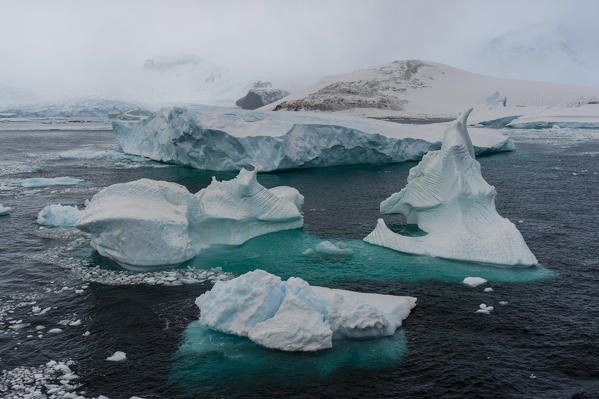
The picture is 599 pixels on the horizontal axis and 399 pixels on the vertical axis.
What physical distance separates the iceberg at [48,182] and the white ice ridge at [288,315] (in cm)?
1442

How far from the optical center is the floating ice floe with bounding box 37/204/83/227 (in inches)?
578

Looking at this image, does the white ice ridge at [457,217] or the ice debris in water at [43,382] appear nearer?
the ice debris in water at [43,382]

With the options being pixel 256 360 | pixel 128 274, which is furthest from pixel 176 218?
pixel 256 360

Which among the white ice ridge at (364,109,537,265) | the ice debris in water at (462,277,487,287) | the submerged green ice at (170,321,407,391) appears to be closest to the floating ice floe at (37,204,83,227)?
the submerged green ice at (170,321,407,391)

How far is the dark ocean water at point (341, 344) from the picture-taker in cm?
702

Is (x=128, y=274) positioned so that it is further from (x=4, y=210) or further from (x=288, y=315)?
(x=4, y=210)

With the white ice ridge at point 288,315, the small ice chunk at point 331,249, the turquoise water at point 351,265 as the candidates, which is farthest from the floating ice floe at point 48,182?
the white ice ridge at point 288,315

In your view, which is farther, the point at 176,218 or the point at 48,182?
the point at 48,182

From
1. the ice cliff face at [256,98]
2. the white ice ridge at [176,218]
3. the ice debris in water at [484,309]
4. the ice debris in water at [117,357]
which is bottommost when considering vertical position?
the ice debris in water at [117,357]

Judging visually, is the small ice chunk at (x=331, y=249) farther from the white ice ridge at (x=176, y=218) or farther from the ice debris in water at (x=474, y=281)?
the ice debris in water at (x=474, y=281)

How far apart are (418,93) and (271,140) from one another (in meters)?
57.0

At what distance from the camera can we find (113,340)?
27.0 ft

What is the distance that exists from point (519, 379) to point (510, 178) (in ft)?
52.3

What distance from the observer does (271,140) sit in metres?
23.0
